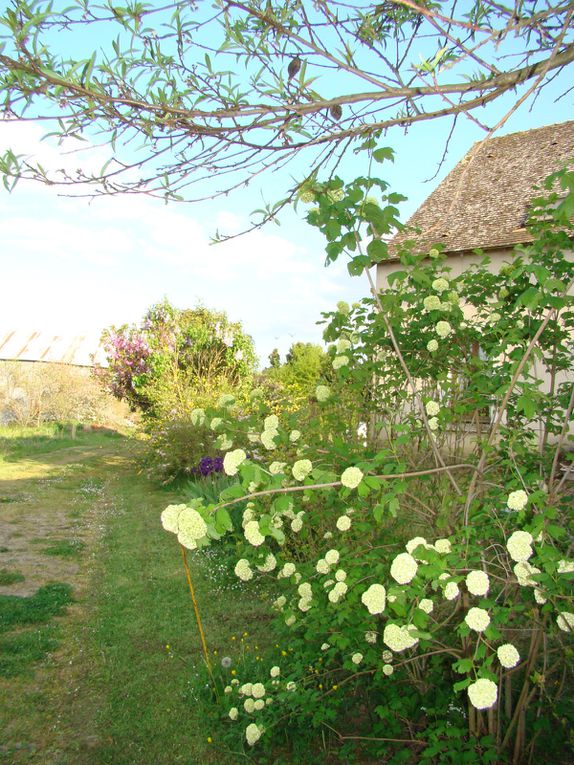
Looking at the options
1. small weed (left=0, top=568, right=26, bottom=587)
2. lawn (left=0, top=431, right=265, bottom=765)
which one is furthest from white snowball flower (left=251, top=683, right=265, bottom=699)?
small weed (left=0, top=568, right=26, bottom=587)

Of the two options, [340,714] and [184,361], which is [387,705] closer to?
[340,714]

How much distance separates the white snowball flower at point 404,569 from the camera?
1.77 meters

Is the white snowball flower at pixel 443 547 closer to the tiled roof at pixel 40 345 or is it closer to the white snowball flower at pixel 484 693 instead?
the white snowball flower at pixel 484 693

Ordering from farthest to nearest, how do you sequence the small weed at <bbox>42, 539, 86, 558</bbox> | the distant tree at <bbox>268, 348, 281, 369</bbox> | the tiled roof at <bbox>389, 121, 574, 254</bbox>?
the distant tree at <bbox>268, 348, 281, 369</bbox>
the tiled roof at <bbox>389, 121, 574, 254</bbox>
the small weed at <bbox>42, 539, 86, 558</bbox>

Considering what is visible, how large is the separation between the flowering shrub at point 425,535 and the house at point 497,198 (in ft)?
29.9

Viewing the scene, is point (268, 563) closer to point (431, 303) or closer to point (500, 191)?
point (431, 303)

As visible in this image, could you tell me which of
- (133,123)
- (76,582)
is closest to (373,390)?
(133,123)

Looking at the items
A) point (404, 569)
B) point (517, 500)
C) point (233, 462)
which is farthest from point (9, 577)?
point (517, 500)

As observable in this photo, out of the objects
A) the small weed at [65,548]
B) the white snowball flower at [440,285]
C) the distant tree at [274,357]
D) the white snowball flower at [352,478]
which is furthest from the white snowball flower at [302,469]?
the distant tree at [274,357]

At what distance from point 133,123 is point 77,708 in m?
3.32

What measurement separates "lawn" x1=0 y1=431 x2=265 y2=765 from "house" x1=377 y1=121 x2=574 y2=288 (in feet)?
26.5

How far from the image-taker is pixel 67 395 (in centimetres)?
2097

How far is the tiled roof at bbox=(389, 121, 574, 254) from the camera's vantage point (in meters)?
12.7

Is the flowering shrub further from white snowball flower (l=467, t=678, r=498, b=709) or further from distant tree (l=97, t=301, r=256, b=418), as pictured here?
distant tree (l=97, t=301, r=256, b=418)
